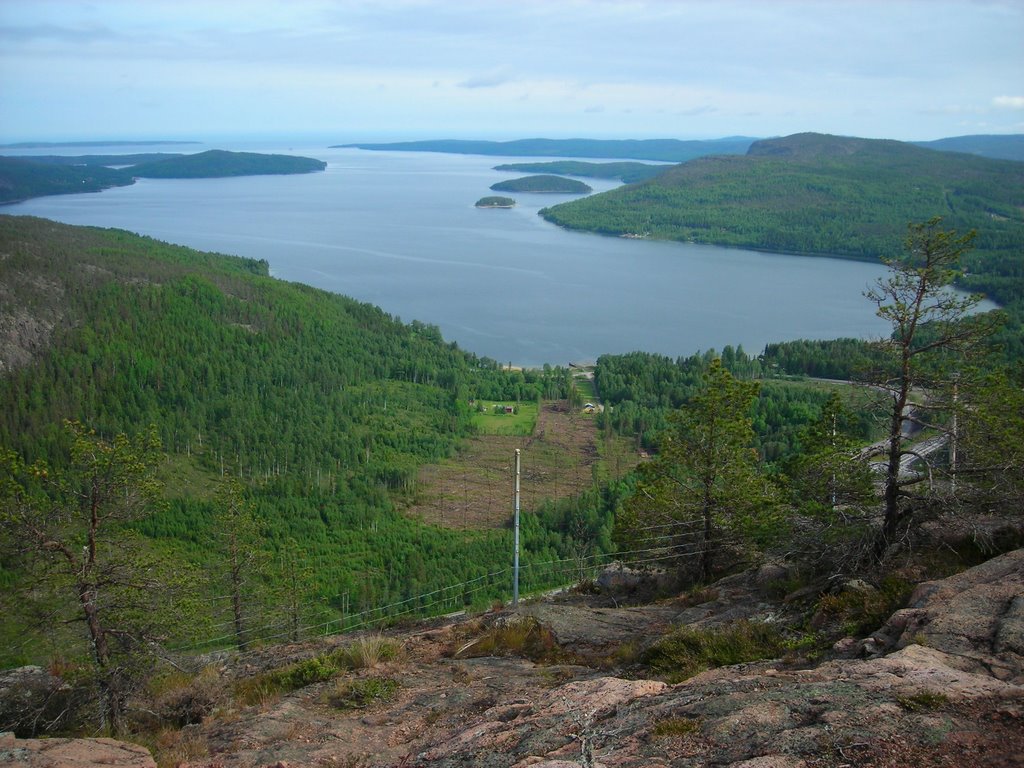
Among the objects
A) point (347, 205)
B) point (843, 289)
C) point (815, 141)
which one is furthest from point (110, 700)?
point (815, 141)

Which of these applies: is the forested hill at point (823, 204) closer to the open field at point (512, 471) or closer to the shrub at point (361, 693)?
the open field at point (512, 471)

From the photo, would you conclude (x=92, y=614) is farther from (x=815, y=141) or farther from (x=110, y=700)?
(x=815, y=141)

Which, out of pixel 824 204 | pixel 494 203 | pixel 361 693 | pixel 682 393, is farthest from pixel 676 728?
pixel 494 203

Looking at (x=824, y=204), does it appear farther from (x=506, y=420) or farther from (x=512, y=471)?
(x=512, y=471)

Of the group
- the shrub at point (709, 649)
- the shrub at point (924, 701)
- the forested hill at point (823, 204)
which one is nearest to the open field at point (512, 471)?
the shrub at point (709, 649)

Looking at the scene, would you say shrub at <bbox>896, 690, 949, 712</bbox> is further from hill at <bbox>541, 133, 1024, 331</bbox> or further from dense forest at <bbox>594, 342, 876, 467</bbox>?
hill at <bbox>541, 133, 1024, 331</bbox>

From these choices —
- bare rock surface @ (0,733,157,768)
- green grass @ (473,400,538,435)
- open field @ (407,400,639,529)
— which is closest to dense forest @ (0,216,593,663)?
green grass @ (473,400,538,435)
